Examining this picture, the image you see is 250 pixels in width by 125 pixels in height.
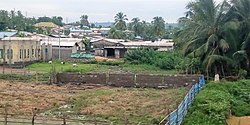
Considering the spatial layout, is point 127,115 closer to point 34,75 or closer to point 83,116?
point 83,116

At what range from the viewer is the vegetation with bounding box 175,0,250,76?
23828 millimetres

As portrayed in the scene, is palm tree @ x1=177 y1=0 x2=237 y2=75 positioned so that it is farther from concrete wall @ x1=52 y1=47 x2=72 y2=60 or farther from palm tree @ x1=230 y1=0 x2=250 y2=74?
concrete wall @ x1=52 y1=47 x2=72 y2=60

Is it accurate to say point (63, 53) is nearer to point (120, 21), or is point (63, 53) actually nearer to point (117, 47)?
point (117, 47)

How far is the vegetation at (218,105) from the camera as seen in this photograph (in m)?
13.7

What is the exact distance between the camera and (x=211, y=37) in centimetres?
2381

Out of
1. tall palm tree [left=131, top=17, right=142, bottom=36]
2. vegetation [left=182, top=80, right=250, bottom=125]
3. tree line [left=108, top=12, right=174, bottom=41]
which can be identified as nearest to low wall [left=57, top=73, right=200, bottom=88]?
vegetation [left=182, top=80, right=250, bottom=125]

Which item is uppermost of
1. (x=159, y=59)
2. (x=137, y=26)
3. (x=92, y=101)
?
(x=137, y=26)

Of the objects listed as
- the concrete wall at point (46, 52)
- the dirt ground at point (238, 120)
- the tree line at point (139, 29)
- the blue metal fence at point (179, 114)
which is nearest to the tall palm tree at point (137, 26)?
the tree line at point (139, 29)

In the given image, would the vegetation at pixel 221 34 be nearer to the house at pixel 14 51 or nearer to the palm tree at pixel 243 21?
the palm tree at pixel 243 21

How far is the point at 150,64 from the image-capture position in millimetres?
36969

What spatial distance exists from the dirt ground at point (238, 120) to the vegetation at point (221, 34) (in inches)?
330

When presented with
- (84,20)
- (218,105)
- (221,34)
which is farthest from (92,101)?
(84,20)

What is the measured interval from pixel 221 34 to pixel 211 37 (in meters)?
1.03

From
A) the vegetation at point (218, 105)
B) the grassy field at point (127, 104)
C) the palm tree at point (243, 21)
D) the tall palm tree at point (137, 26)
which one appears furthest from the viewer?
the tall palm tree at point (137, 26)
